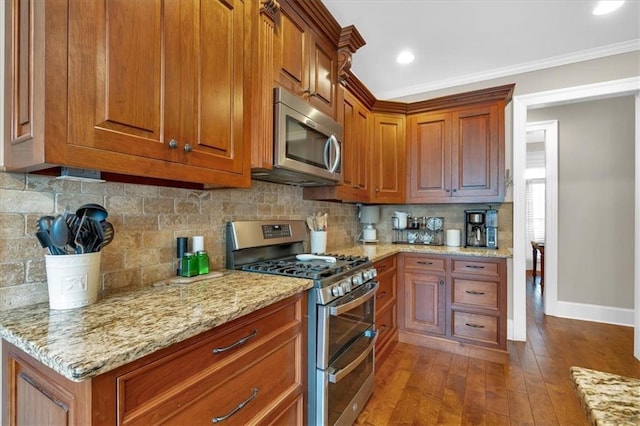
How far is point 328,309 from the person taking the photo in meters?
1.44

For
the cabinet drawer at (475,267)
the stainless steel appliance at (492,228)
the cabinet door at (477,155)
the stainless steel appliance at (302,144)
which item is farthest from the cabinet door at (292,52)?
the stainless steel appliance at (492,228)

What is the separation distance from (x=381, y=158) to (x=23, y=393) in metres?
2.92

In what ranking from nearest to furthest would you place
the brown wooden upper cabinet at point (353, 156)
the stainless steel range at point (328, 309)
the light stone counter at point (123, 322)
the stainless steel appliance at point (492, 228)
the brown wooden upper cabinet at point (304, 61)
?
the light stone counter at point (123, 322)
the stainless steel range at point (328, 309)
the brown wooden upper cabinet at point (304, 61)
the brown wooden upper cabinet at point (353, 156)
the stainless steel appliance at point (492, 228)

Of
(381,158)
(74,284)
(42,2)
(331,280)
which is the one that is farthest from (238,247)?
(381,158)

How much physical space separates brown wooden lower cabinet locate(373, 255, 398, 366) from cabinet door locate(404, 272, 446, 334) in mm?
134

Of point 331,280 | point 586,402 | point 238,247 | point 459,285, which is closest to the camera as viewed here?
point 586,402

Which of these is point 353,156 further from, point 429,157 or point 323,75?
point 429,157

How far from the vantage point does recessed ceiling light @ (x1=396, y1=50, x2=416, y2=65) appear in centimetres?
278

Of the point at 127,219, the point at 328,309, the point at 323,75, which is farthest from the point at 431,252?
the point at 127,219

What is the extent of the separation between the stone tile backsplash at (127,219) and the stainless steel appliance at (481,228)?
2004 millimetres

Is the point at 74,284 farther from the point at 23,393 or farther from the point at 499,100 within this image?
the point at 499,100

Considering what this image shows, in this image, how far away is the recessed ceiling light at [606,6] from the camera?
2.12m

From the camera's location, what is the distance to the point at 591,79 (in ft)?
9.03

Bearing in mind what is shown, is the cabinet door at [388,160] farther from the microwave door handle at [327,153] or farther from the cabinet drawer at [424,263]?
the microwave door handle at [327,153]
